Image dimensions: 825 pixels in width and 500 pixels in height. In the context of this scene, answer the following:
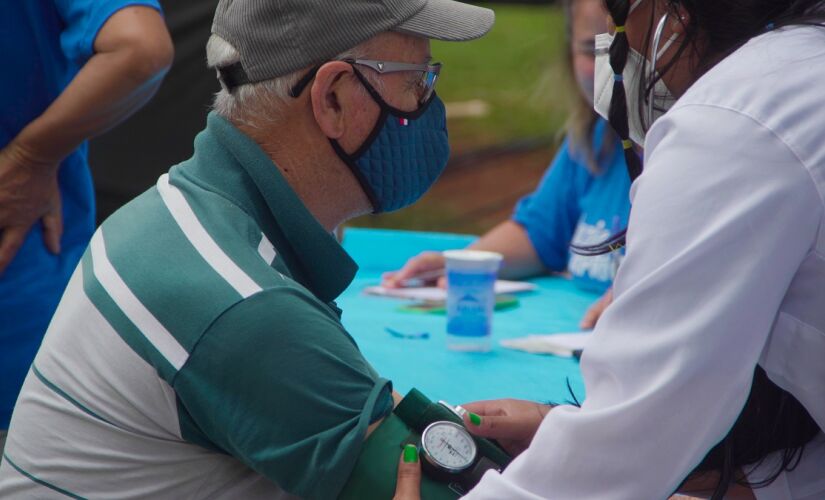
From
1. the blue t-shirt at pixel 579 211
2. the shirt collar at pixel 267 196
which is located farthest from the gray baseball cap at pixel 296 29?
the blue t-shirt at pixel 579 211

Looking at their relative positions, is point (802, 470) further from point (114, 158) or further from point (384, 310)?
point (114, 158)

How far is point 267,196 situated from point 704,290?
0.74m

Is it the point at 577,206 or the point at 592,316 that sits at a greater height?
the point at 592,316

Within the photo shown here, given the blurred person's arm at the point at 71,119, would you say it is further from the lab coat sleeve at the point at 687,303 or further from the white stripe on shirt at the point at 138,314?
the lab coat sleeve at the point at 687,303

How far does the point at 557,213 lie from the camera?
3.81 metres

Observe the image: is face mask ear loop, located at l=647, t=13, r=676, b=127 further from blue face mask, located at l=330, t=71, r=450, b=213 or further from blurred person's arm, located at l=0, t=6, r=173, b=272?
blurred person's arm, located at l=0, t=6, r=173, b=272

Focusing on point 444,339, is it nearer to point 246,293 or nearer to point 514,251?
point 514,251

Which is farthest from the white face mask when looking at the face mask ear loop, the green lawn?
the green lawn

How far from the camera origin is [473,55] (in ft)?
42.5

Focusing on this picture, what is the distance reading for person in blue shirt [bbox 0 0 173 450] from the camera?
2.40m

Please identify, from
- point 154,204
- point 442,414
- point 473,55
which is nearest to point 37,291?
point 154,204

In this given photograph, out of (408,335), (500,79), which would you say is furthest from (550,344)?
(500,79)

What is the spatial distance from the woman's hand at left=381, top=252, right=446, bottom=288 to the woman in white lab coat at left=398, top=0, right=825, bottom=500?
2292mm

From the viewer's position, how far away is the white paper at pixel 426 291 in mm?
3295
